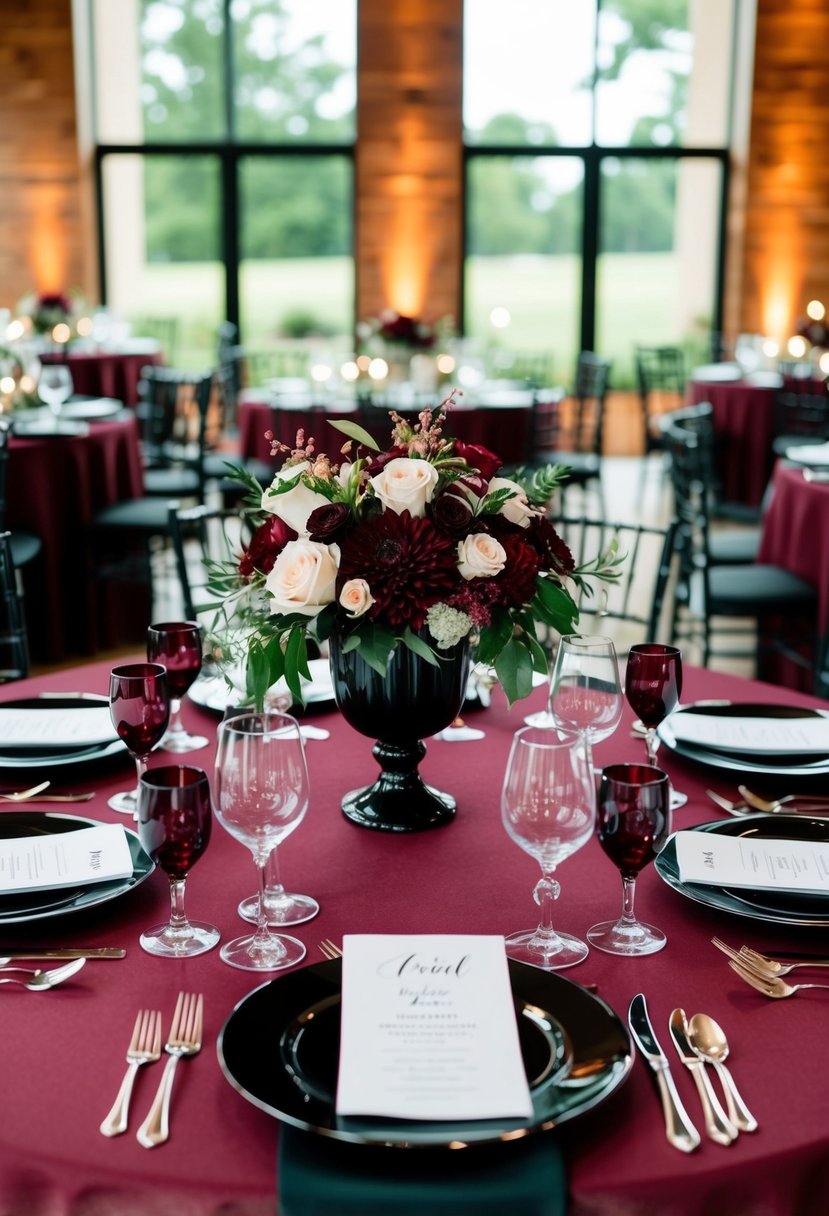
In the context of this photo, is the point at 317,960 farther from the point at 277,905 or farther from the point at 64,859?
the point at 64,859

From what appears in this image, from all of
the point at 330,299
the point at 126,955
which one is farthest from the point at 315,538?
the point at 330,299

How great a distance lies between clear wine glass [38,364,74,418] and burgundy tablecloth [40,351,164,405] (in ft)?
7.74

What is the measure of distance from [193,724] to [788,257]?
8873 mm

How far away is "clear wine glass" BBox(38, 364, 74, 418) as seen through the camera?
18.0 ft

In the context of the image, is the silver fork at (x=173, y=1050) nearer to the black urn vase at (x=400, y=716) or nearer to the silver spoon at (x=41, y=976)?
the silver spoon at (x=41, y=976)

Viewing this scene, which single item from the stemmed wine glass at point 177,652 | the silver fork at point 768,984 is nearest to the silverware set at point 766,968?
the silver fork at point 768,984

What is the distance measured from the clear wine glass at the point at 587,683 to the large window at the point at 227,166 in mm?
8665

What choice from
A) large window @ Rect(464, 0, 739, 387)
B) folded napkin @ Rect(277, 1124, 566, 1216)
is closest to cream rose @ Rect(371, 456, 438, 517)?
folded napkin @ Rect(277, 1124, 566, 1216)

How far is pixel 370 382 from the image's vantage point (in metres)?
6.91

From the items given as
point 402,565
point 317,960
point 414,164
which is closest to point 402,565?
point 402,565

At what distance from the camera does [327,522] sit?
1.52m

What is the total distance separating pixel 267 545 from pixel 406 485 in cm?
21

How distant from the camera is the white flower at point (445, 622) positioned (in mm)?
1526

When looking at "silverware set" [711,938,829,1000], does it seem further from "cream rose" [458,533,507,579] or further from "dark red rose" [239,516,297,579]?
"dark red rose" [239,516,297,579]
